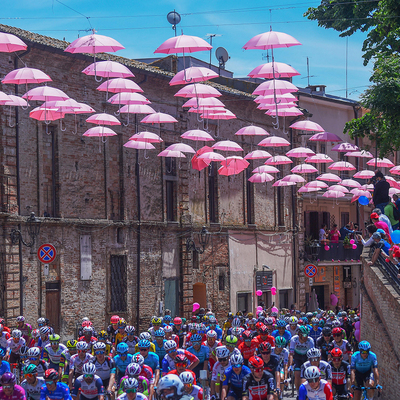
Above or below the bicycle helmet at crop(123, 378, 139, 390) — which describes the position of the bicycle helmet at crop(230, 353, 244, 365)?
above

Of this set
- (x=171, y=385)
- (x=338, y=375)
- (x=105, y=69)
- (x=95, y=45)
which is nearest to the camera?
(x=171, y=385)

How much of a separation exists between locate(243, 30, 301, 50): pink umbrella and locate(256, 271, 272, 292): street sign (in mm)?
16650

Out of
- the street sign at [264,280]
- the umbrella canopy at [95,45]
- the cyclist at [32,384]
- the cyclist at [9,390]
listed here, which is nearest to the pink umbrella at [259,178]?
the street sign at [264,280]

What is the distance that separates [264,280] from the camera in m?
35.3

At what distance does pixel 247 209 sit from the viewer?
35.0 metres

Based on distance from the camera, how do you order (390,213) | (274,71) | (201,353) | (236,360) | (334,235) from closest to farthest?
(236,360) → (201,353) → (274,71) → (390,213) → (334,235)

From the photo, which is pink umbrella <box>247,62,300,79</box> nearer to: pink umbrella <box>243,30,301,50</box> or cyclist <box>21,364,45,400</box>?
pink umbrella <box>243,30,301,50</box>

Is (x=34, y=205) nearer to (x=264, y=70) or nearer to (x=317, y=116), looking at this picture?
(x=264, y=70)

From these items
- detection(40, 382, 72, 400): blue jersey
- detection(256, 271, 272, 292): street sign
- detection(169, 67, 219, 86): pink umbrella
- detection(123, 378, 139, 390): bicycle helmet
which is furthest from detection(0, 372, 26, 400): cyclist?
detection(256, 271, 272, 292): street sign

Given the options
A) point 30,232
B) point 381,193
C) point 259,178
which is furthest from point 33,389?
point 259,178

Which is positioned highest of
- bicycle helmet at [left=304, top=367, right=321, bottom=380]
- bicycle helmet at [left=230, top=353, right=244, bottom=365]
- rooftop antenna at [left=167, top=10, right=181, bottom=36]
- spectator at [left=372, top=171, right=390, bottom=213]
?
rooftop antenna at [left=167, top=10, right=181, bottom=36]

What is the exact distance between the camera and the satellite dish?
40.5m

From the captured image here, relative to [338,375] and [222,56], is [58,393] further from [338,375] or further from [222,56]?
[222,56]

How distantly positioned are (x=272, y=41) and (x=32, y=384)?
36.9 ft
